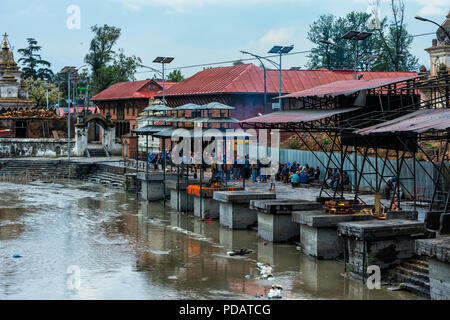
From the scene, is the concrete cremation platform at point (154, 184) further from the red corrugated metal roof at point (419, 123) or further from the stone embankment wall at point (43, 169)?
the red corrugated metal roof at point (419, 123)

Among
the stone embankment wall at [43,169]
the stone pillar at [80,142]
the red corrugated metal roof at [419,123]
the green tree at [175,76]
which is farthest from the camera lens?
the green tree at [175,76]

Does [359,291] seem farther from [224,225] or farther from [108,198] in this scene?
[108,198]

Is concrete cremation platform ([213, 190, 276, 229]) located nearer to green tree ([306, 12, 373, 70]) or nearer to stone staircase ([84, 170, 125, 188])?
stone staircase ([84, 170, 125, 188])

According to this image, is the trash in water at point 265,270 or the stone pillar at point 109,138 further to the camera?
the stone pillar at point 109,138

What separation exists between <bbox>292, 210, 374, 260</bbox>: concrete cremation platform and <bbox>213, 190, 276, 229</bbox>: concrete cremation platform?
17.3ft

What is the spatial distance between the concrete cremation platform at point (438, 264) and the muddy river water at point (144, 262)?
1.49 m

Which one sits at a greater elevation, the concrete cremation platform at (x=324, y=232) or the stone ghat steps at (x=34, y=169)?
the stone ghat steps at (x=34, y=169)

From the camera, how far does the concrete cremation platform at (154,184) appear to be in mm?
37188

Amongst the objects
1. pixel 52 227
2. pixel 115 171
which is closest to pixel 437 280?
pixel 52 227

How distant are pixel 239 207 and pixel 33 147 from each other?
37.2m

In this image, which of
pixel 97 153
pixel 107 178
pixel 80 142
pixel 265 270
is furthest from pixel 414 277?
pixel 97 153

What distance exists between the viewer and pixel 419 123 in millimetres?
18719

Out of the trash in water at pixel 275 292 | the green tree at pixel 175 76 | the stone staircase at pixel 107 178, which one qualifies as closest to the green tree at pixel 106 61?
the green tree at pixel 175 76
